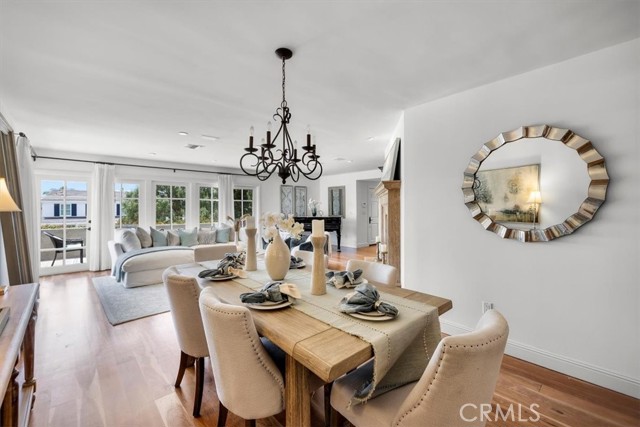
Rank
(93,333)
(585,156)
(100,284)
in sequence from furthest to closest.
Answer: (100,284)
(93,333)
(585,156)

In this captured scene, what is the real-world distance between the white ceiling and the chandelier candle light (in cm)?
118

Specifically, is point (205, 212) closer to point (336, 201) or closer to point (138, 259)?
point (138, 259)

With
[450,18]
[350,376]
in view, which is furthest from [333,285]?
[450,18]

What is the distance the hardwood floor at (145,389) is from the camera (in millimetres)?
1650

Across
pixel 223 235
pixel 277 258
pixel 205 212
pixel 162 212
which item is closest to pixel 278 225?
pixel 277 258

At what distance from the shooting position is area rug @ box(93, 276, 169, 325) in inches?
127

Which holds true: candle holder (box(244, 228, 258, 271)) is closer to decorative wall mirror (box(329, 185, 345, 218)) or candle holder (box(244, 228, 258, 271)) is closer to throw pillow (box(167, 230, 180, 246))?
throw pillow (box(167, 230, 180, 246))

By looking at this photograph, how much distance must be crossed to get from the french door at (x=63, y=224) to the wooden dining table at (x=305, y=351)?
584 centimetres

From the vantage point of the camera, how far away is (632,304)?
1.79 metres

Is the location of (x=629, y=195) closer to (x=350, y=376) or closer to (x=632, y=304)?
(x=632, y=304)

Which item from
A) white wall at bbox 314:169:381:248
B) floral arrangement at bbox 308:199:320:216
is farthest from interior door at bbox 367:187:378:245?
floral arrangement at bbox 308:199:320:216

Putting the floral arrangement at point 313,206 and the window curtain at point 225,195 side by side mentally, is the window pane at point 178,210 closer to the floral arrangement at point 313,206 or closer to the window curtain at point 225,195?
the window curtain at point 225,195

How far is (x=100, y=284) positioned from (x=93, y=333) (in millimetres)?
2032

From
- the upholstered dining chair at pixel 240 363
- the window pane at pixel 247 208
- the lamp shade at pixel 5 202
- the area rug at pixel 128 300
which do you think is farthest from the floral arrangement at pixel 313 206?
the upholstered dining chair at pixel 240 363
